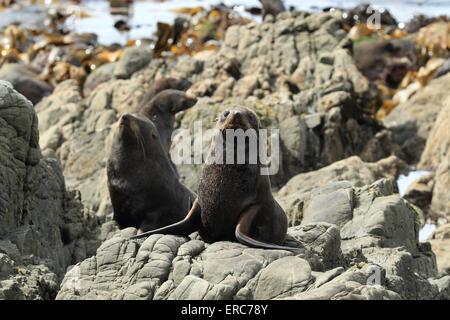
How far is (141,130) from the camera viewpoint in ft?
57.1

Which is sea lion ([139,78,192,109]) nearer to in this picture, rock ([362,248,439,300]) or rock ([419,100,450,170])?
rock ([419,100,450,170])

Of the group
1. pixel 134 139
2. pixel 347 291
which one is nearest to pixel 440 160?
pixel 134 139

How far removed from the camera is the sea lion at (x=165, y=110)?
2309 centimetres

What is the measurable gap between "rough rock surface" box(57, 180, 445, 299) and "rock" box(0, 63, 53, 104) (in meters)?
18.0

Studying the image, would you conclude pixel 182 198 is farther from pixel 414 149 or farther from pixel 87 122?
pixel 414 149

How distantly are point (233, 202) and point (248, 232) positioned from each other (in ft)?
1.52

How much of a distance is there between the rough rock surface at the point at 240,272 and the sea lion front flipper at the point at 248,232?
0.34 feet

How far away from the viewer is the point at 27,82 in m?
32.8

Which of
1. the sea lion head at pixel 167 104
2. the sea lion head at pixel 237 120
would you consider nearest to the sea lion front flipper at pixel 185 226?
the sea lion head at pixel 237 120

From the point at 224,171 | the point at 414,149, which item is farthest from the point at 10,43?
the point at 224,171

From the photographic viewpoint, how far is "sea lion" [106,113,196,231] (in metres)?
17.1

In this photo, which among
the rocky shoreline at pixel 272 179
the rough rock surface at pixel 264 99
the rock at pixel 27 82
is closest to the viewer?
the rocky shoreline at pixel 272 179

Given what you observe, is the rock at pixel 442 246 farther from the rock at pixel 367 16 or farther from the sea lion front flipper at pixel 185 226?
the rock at pixel 367 16

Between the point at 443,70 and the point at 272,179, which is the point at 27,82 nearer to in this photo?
the point at 443,70
